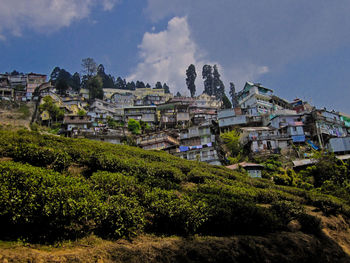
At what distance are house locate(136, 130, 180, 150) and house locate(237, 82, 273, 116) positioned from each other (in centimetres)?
1935

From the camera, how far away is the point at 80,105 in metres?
74.6

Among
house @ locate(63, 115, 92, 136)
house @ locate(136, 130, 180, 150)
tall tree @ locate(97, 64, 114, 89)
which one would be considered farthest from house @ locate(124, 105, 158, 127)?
tall tree @ locate(97, 64, 114, 89)

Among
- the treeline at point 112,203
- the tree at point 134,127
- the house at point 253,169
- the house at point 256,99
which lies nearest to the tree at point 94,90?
the tree at point 134,127

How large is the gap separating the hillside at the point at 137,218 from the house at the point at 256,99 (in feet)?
125

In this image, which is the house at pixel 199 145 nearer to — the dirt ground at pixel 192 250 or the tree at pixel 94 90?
the dirt ground at pixel 192 250

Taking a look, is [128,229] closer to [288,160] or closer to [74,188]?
[74,188]

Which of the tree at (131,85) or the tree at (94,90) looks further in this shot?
the tree at (131,85)

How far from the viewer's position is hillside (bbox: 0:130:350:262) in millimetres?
11547

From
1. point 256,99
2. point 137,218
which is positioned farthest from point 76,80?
point 137,218

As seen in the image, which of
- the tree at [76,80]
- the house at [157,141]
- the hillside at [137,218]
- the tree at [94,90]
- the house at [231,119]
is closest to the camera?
the hillside at [137,218]

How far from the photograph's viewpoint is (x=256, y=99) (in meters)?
61.5

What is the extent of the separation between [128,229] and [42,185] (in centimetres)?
445

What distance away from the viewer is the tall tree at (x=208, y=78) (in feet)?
329

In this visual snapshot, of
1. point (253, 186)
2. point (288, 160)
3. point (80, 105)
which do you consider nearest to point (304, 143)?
point (288, 160)
